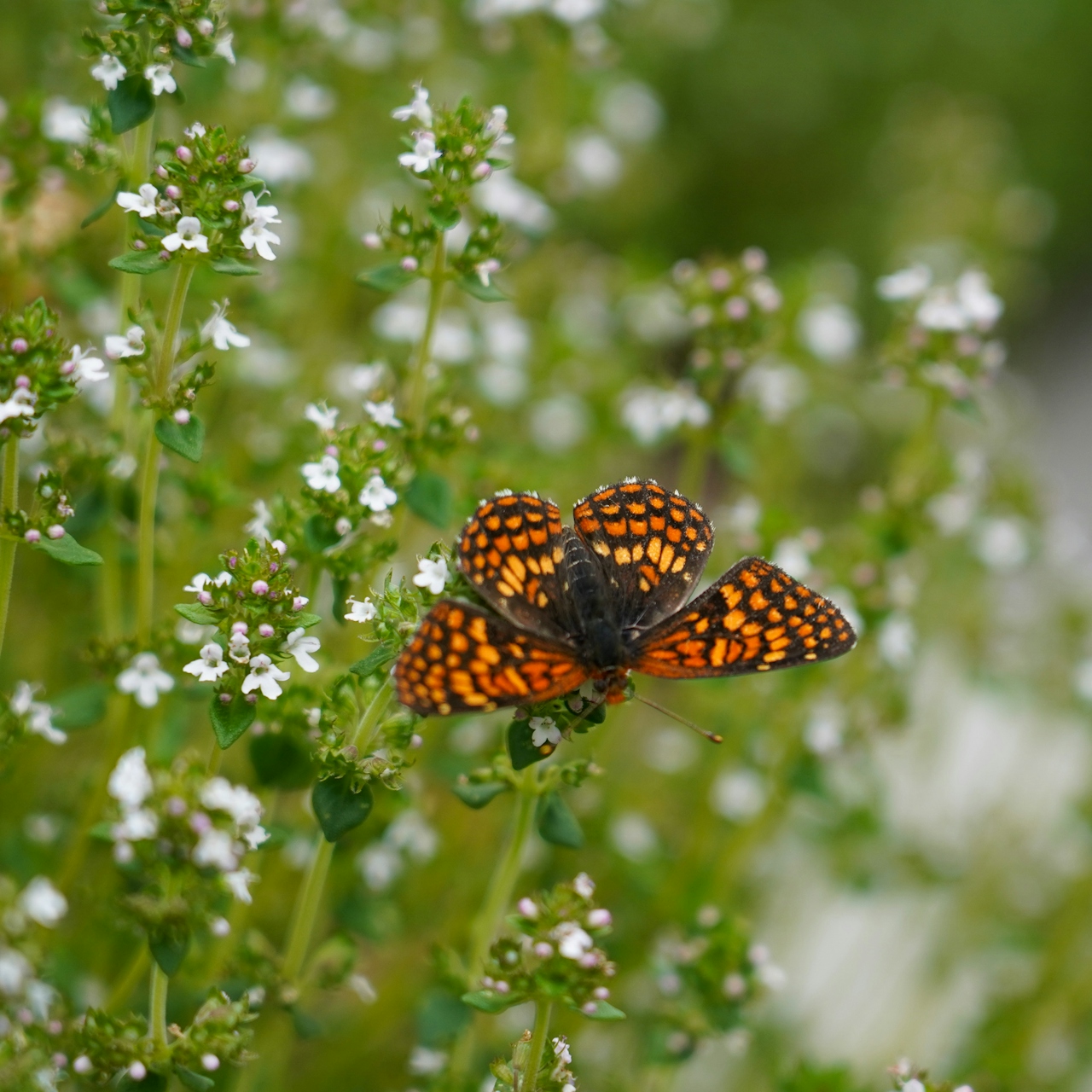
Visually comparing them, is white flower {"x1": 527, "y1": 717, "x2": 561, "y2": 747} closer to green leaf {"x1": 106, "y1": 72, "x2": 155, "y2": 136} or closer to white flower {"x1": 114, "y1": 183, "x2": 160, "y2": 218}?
white flower {"x1": 114, "y1": 183, "x2": 160, "y2": 218}

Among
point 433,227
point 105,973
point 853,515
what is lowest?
point 105,973

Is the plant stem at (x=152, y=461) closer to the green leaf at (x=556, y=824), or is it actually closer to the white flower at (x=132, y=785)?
the white flower at (x=132, y=785)

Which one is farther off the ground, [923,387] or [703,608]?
[923,387]

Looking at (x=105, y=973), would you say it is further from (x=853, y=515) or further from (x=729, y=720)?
(x=853, y=515)

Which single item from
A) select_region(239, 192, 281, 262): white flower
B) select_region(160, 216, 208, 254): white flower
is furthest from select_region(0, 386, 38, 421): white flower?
select_region(239, 192, 281, 262): white flower

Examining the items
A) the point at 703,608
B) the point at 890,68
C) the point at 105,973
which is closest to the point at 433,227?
the point at 703,608

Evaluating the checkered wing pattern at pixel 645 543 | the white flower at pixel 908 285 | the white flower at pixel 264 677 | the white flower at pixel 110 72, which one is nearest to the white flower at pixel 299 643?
the white flower at pixel 264 677
